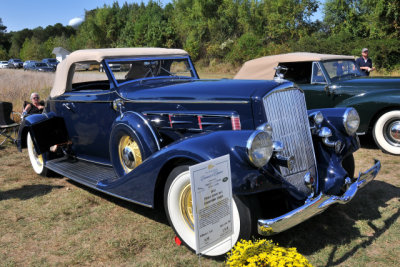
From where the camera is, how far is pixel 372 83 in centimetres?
609

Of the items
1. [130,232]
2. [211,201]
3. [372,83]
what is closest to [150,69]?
[130,232]

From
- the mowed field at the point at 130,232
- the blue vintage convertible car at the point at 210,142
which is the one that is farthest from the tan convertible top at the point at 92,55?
the mowed field at the point at 130,232

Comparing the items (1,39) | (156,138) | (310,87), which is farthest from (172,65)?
(1,39)

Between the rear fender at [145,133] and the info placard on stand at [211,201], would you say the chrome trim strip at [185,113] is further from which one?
the info placard on stand at [211,201]

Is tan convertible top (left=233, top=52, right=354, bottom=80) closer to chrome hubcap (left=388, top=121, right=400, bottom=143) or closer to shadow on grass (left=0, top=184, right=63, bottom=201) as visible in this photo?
chrome hubcap (left=388, top=121, right=400, bottom=143)

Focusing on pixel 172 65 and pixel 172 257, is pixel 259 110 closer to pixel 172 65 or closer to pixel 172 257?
pixel 172 257

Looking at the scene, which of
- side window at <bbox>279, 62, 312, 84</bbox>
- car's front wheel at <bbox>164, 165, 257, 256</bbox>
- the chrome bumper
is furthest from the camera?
side window at <bbox>279, 62, 312, 84</bbox>

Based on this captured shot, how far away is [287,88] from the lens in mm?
3182

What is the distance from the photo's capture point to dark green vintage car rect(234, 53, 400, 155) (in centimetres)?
567

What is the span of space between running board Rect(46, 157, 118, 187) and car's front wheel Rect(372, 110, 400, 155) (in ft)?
14.2

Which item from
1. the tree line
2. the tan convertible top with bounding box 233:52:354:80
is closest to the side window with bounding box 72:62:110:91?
the tan convertible top with bounding box 233:52:354:80

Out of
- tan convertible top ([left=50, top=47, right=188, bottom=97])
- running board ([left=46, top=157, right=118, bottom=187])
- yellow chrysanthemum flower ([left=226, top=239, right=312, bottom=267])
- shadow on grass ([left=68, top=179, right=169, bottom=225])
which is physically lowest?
shadow on grass ([left=68, top=179, right=169, bottom=225])

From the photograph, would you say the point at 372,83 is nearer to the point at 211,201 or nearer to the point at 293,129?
the point at 293,129

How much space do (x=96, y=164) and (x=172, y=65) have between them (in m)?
1.67
